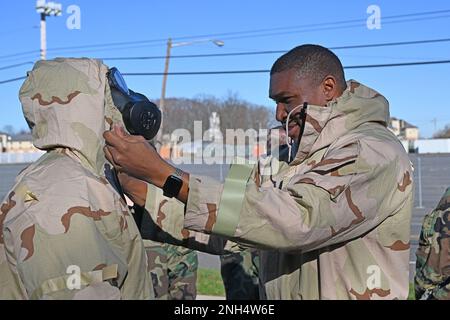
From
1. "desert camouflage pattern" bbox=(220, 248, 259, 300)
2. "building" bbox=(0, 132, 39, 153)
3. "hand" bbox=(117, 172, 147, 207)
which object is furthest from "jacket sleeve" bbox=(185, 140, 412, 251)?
"building" bbox=(0, 132, 39, 153)

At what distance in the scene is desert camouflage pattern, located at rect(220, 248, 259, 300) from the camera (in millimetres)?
5113

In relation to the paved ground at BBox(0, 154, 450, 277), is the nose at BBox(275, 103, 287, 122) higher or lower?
higher

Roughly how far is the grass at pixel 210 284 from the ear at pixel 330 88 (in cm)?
489

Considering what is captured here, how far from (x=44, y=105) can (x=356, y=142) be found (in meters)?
1.17

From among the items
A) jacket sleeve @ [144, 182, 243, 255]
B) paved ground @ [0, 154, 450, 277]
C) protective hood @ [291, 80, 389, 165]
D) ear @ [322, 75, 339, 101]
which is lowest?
paved ground @ [0, 154, 450, 277]

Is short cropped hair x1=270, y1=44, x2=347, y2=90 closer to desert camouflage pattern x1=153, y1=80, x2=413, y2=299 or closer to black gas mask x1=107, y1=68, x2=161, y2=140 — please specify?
desert camouflage pattern x1=153, y1=80, x2=413, y2=299

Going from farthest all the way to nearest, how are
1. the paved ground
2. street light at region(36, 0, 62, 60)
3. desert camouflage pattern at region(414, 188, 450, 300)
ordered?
street light at region(36, 0, 62, 60) → the paved ground → desert camouflage pattern at region(414, 188, 450, 300)

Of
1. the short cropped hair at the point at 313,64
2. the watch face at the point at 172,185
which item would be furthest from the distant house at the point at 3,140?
the watch face at the point at 172,185

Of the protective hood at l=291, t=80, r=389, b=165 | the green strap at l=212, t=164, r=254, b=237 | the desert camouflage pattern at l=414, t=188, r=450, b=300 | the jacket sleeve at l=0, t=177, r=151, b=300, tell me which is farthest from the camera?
the desert camouflage pattern at l=414, t=188, r=450, b=300

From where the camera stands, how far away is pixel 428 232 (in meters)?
3.68

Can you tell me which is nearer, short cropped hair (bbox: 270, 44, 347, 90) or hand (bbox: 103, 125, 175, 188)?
hand (bbox: 103, 125, 175, 188)

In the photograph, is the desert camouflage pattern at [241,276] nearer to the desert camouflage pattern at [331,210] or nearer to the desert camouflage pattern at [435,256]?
the desert camouflage pattern at [435,256]

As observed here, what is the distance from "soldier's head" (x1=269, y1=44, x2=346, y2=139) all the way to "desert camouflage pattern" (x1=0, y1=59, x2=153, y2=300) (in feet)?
2.43
